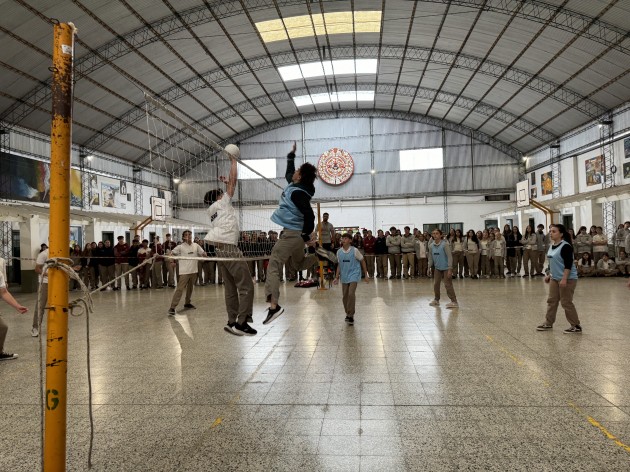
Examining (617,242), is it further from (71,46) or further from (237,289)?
(71,46)

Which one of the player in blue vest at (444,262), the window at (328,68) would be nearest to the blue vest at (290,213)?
the player in blue vest at (444,262)

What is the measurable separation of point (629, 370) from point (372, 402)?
2.80m

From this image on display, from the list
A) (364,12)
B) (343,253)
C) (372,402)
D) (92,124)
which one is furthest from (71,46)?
(92,124)

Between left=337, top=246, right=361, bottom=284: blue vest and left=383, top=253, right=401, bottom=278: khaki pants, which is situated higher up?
left=337, top=246, right=361, bottom=284: blue vest

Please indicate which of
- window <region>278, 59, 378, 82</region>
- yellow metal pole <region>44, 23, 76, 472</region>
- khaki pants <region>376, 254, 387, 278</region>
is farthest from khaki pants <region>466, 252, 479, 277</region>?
yellow metal pole <region>44, 23, 76, 472</region>

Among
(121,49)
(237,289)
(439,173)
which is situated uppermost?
(121,49)

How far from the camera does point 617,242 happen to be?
53.2 feet

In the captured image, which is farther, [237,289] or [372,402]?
[237,289]

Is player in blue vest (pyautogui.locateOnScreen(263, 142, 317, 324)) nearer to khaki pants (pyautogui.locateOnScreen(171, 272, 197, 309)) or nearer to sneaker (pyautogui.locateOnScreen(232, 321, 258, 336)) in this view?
sneaker (pyautogui.locateOnScreen(232, 321, 258, 336))

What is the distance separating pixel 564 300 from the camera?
670 cm

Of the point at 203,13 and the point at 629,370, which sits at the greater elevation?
the point at 203,13

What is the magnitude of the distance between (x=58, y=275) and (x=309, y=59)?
25457 millimetres

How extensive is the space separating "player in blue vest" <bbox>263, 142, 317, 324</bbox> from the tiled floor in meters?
0.94

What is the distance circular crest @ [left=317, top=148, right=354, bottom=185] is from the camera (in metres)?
34.6
